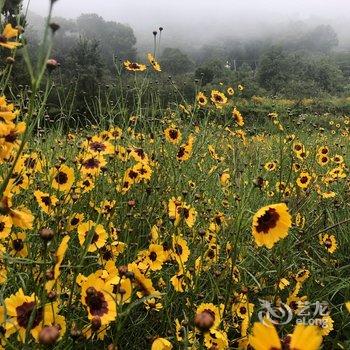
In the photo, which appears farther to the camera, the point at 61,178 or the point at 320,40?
the point at 320,40

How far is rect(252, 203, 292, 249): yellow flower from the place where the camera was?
104 cm

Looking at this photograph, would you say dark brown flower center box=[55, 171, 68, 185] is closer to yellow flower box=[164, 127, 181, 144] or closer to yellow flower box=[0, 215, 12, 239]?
yellow flower box=[0, 215, 12, 239]

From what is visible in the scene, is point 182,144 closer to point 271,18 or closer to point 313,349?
point 313,349

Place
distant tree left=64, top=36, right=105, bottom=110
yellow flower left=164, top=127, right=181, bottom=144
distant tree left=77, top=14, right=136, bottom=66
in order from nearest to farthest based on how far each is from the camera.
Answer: yellow flower left=164, top=127, right=181, bottom=144, distant tree left=64, top=36, right=105, bottom=110, distant tree left=77, top=14, right=136, bottom=66

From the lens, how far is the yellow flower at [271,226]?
3.42ft

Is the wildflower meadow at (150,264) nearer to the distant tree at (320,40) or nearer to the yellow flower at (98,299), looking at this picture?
the yellow flower at (98,299)

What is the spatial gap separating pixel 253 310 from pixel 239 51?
11107 centimetres

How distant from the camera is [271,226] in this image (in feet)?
3.50

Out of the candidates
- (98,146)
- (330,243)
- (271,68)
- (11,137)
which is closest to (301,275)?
(330,243)

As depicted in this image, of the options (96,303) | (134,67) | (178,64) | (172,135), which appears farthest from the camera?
(178,64)

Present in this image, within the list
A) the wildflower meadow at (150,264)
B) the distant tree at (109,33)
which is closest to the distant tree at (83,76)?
the wildflower meadow at (150,264)

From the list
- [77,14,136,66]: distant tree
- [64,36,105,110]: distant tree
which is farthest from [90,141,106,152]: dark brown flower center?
[77,14,136,66]: distant tree

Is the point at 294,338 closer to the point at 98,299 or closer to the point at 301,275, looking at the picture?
the point at 98,299

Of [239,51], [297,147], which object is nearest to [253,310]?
[297,147]
